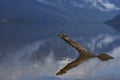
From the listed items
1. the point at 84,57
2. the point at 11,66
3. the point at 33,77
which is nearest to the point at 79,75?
the point at 33,77

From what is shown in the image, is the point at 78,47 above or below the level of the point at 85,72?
below

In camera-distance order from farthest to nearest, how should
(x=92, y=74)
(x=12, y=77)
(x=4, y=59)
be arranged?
(x=4, y=59), (x=92, y=74), (x=12, y=77)

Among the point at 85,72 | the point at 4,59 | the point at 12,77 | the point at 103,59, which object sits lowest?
the point at 103,59

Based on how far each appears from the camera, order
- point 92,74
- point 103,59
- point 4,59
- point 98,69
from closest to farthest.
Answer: point 103,59 < point 92,74 < point 98,69 < point 4,59

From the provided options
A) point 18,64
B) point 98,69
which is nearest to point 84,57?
point 98,69

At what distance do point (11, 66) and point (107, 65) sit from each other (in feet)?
63.4

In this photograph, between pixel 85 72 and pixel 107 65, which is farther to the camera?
pixel 107 65

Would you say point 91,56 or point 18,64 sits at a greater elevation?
point 18,64

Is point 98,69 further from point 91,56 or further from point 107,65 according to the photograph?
point 91,56

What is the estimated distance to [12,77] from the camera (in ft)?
246

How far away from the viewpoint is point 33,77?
77.6 metres

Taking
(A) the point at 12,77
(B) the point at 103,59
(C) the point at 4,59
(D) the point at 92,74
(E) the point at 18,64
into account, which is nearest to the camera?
(B) the point at 103,59

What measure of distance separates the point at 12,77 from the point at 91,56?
222ft

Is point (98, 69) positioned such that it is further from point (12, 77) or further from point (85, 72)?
point (12, 77)
